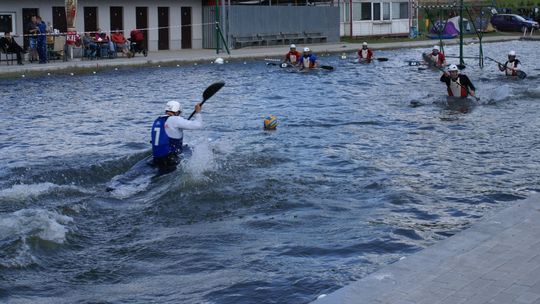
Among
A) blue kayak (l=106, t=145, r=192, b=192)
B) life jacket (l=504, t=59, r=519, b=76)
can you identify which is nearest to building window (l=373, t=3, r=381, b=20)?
life jacket (l=504, t=59, r=519, b=76)

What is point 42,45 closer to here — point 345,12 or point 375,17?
point 345,12

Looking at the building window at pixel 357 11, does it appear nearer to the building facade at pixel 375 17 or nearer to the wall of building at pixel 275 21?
the building facade at pixel 375 17

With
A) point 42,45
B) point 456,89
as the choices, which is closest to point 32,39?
point 42,45

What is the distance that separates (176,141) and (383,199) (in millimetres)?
3575

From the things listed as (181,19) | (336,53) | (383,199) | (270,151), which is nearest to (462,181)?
(383,199)

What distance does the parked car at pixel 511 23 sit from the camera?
59.7 metres

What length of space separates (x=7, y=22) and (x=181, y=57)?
24.2ft

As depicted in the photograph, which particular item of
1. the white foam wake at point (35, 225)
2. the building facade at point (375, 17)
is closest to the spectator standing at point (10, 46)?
the white foam wake at point (35, 225)

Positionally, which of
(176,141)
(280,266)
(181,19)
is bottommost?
A: (280,266)

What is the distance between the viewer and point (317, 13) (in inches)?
1890

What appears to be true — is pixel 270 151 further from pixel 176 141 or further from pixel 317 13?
pixel 317 13

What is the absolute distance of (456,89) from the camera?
24047 mm

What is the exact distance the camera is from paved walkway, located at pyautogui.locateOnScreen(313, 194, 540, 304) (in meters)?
7.81

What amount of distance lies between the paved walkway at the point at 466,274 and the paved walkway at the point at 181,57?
23668 millimetres
